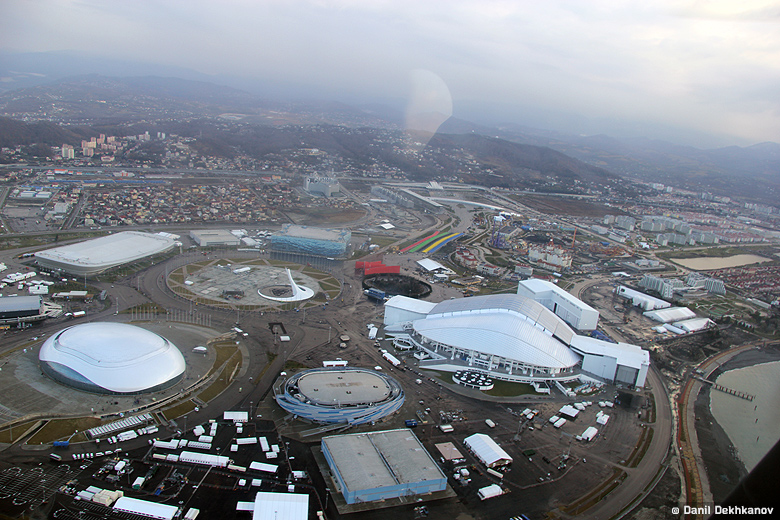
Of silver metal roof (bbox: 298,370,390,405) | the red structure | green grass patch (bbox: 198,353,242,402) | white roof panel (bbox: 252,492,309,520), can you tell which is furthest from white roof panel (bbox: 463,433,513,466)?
the red structure

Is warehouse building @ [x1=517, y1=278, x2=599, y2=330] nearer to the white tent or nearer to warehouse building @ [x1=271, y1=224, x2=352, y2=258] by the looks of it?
the white tent

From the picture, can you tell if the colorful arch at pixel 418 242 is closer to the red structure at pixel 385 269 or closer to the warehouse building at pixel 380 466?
the red structure at pixel 385 269

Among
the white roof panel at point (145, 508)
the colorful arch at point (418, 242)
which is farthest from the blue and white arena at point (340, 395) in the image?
the colorful arch at point (418, 242)

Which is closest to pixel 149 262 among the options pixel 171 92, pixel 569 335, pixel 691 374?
pixel 569 335

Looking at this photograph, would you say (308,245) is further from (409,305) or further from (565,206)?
(565,206)

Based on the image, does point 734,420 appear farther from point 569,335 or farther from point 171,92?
point 171,92

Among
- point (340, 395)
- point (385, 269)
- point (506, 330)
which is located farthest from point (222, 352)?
point (385, 269)

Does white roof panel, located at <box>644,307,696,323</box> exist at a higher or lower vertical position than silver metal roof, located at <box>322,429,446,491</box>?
higher
